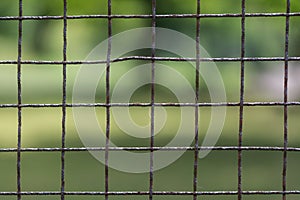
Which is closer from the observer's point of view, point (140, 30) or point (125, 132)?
point (125, 132)

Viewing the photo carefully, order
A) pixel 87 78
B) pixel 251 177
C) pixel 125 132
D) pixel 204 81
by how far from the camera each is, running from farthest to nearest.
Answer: pixel 87 78
pixel 204 81
pixel 125 132
pixel 251 177

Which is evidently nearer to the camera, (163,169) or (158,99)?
(163,169)

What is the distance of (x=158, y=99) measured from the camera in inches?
583

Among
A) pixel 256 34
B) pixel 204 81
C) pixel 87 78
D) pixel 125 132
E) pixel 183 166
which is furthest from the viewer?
pixel 87 78

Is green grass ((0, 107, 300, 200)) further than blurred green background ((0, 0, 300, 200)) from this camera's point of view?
No

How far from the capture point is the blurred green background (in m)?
8.54

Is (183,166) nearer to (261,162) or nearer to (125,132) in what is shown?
(261,162)

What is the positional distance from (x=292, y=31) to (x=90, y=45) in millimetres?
3923

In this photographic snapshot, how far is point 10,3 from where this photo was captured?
1098 cm

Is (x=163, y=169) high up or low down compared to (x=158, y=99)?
down

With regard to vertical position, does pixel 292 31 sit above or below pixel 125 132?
above

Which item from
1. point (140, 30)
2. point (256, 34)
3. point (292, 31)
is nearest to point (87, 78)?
point (140, 30)

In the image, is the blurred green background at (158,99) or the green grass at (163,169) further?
the blurred green background at (158,99)

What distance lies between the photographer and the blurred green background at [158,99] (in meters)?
8.54
